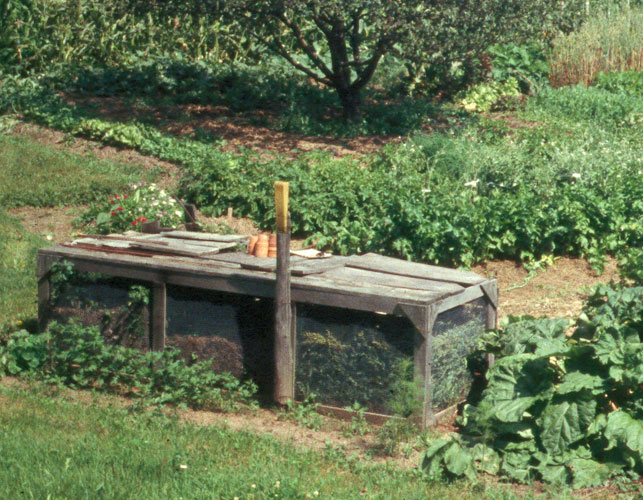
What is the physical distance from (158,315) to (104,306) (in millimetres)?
458

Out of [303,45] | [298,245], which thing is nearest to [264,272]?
[298,245]

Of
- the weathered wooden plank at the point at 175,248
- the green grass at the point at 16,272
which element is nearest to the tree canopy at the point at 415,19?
the green grass at the point at 16,272

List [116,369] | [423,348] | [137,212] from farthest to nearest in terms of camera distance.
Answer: [137,212], [116,369], [423,348]

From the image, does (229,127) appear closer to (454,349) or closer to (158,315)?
(158,315)

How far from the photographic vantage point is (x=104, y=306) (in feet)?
21.1

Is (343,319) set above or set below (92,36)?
below

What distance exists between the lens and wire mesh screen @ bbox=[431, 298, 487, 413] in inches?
223

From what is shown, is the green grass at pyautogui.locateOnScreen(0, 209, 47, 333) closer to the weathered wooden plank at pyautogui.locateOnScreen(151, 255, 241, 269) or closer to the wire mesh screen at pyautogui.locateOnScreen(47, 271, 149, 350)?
the wire mesh screen at pyautogui.locateOnScreen(47, 271, 149, 350)

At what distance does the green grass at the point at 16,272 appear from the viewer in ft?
24.5

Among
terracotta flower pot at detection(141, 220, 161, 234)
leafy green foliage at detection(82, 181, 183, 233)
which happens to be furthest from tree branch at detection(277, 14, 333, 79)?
terracotta flower pot at detection(141, 220, 161, 234)

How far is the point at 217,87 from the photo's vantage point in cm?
1469

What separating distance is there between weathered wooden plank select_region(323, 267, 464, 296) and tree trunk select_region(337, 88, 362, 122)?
24.6ft

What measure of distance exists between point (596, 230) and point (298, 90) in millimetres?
6939

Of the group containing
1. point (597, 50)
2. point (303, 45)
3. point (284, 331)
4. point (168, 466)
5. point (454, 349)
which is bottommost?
point (168, 466)
